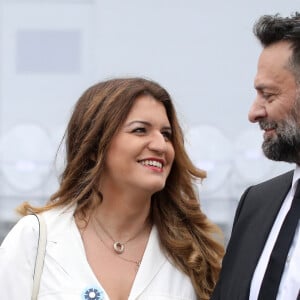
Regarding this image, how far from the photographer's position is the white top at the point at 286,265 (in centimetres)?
306

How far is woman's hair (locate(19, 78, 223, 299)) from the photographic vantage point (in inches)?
144

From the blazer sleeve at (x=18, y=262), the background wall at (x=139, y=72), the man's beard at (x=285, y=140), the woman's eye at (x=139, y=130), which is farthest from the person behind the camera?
the background wall at (x=139, y=72)

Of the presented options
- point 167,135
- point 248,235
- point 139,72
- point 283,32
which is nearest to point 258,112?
point 283,32

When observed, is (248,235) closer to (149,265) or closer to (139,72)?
(149,265)

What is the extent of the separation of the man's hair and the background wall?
162 centimetres

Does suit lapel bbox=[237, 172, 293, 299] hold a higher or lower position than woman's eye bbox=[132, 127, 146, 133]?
lower

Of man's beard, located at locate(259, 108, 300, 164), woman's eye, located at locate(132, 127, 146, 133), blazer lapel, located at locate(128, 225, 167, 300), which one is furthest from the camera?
woman's eye, located at locate(132, 127, 146, 133)

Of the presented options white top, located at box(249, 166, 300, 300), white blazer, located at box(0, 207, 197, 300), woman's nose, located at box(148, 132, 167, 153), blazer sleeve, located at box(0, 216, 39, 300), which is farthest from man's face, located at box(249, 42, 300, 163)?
blazer sleeve, located at box(0, 216, 39, 300)

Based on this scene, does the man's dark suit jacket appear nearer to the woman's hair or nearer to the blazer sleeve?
the woman's hair

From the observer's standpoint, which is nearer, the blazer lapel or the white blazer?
the white blazer

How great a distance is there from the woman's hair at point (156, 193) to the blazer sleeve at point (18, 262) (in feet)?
0.62

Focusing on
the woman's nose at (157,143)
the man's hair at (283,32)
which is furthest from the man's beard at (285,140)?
the woman's nose at (157,143)

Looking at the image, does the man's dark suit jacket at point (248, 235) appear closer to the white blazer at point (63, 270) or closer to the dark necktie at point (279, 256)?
the dark necktie at point (279, 256)

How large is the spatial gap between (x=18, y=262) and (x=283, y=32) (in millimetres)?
1215
